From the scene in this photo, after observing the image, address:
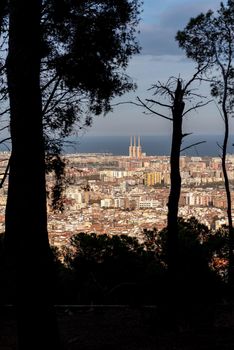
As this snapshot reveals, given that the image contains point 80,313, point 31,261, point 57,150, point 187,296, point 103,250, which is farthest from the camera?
point 57,150

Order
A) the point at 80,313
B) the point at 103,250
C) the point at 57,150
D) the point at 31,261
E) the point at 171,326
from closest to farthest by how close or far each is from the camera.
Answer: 1. the point at 31,261
2. the point at 171,326
3. the point at 80,313
4. the point at 103,250
5. the point at 57,150

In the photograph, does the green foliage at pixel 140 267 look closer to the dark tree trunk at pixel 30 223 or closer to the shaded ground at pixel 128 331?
the shaded ground at pixel 128 331

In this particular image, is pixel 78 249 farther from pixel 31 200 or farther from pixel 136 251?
pixel 31 200

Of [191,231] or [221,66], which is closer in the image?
[191,231]

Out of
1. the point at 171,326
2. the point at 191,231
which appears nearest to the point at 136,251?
the point at 191,231

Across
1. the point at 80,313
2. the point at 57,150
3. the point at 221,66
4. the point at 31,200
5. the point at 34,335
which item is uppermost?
the point at 221,66

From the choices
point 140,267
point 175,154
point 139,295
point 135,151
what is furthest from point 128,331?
point 135,151

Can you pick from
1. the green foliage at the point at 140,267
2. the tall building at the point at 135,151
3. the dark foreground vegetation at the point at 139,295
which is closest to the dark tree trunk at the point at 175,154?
the dark foreground vegetation at the point at 139,295

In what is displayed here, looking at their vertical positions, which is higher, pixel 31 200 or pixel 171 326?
pixel 31 200
